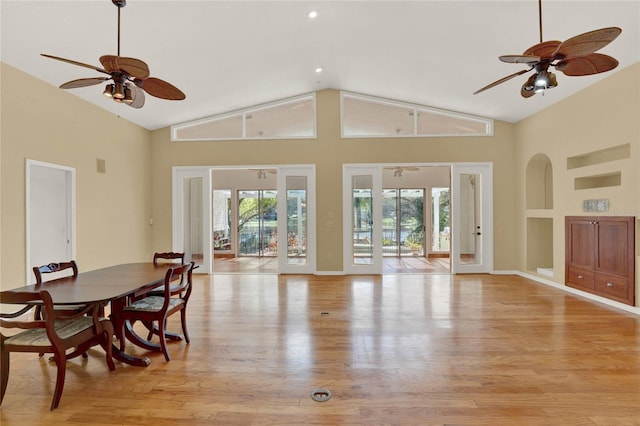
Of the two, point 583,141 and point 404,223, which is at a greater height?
point 583,141

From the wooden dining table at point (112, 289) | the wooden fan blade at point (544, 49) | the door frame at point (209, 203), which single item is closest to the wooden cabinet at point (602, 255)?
the wooden fan blade at point (544, 49)

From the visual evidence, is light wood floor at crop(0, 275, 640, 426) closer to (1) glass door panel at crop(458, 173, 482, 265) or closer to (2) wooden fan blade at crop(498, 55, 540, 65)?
(1) glass door panel at crop(458, 173, 482, 265)

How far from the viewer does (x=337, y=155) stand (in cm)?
671

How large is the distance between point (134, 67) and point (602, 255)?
6132 mm

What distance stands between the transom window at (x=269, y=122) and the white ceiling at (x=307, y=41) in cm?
85

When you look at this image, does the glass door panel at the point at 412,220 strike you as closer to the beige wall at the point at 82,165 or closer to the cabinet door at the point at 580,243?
the cabinet door at the point at 580,243

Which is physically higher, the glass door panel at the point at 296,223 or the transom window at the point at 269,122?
the transom window at the point at 269,122

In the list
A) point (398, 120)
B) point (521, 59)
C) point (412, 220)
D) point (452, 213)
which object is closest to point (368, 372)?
point (521, 59)

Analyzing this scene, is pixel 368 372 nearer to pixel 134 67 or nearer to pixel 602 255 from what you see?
pixel 134 67

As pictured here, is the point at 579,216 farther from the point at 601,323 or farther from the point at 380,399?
the point at 380,399

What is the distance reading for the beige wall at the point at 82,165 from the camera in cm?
384

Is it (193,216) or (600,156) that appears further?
(193,216)

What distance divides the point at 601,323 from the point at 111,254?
7302 mm

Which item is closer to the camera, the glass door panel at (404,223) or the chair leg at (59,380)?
the chair leg at (59,380)
